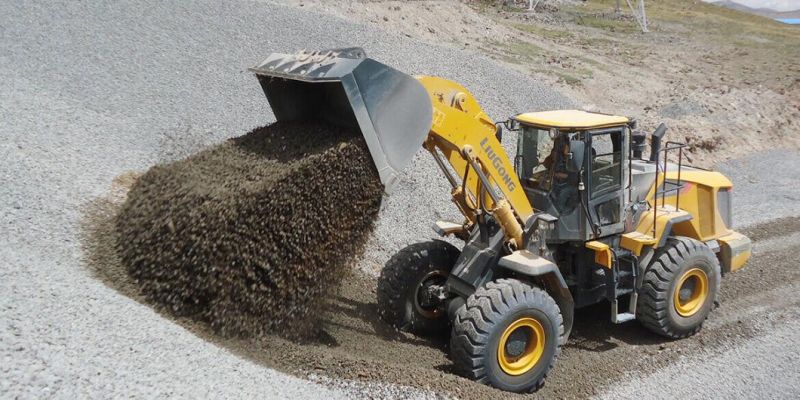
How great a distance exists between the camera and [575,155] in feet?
21.4

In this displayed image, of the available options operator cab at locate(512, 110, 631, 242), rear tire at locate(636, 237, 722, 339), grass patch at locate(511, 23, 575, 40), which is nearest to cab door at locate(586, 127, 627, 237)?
operator cab at locate(512, 110, 631, 242)

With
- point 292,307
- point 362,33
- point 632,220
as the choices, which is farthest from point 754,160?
point 292,307

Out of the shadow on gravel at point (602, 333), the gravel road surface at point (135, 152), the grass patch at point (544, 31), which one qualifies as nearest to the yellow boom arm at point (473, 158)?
the shadow on gravel at point (602, 333)

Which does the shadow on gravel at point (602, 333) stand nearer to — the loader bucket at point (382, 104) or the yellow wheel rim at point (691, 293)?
the yellow wheel rim at point (691, 293)

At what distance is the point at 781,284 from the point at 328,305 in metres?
6.35

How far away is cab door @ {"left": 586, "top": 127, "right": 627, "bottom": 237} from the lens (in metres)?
6.67

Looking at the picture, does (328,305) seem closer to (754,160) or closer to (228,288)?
(228,288)

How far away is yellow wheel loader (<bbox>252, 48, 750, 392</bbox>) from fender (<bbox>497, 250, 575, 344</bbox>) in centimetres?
1

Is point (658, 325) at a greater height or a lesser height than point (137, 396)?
lesser

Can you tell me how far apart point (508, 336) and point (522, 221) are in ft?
3.75

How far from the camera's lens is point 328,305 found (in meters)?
7.06

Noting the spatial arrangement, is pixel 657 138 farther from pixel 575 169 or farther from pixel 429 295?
pixel 429 295

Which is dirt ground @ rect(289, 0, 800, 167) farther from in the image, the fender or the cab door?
the fender

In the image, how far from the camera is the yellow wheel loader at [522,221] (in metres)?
5.77
